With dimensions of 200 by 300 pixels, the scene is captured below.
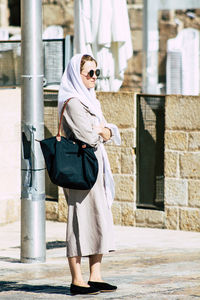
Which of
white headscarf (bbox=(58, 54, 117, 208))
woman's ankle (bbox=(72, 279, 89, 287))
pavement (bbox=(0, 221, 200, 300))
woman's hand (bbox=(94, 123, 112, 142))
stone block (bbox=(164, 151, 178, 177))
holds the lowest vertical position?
pavement (bbox=(0, 221, 200, 300))

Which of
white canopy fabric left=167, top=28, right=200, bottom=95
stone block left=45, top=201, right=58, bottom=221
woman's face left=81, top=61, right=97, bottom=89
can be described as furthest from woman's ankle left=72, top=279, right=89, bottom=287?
white canopy fabric left=167, top=28, right=200, bottom=95

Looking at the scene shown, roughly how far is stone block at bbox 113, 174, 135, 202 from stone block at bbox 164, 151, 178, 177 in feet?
1.43

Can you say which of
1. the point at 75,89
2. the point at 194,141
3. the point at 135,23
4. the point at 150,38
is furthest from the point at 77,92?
the point at 135,23

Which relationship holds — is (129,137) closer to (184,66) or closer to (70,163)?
(70,163)

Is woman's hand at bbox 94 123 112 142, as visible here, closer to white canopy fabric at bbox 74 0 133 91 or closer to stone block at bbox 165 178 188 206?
stone block at bbox 165 178 188 206

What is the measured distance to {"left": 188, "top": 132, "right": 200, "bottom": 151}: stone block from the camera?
30.7 feet

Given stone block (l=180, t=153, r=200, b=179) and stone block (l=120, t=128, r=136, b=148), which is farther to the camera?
stone block (l=120, t=128, r=136, b=148)

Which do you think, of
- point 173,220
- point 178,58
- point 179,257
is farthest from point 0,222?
point 178,58

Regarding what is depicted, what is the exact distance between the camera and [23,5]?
7.67m

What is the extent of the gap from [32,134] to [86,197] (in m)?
1.58

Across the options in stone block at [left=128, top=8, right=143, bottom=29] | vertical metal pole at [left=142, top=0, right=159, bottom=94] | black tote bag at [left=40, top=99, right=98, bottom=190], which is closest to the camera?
black tote bag at [left=40, top=99, right=98, bottom=190]

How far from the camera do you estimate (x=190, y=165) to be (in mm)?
9406

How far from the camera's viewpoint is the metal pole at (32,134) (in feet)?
25.2

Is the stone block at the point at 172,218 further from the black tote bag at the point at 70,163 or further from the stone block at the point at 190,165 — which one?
the black tote bag at the point at 70,163
